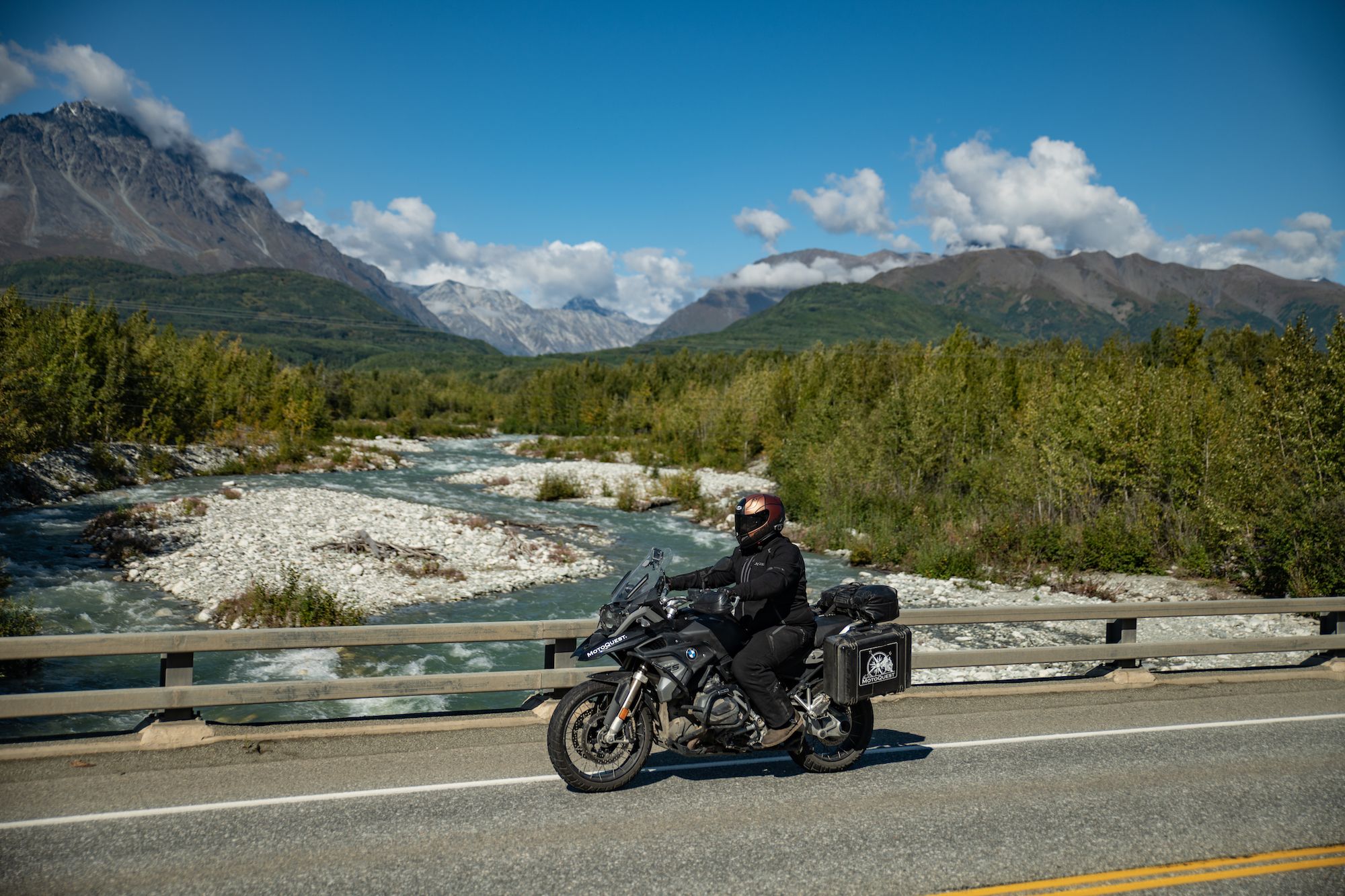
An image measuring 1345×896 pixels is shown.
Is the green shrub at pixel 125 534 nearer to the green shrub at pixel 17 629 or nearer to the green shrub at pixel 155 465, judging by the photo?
the green shrub at pixel 17 629

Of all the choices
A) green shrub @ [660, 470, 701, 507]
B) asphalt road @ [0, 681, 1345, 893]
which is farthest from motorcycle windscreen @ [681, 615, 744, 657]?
green shrub @ [660, 470, 701, 507]

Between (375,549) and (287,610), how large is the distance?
6860 mm

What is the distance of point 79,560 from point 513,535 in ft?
39.8

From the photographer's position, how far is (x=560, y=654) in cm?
789

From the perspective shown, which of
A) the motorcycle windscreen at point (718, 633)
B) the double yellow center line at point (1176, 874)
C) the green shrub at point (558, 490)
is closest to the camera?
the double yellow center line at point (1176, 874)

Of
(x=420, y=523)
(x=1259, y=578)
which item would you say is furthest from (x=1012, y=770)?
(x=420, y=523)

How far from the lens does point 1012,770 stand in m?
7.02

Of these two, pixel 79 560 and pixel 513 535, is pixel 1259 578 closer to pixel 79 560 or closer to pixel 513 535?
pixel 513 535

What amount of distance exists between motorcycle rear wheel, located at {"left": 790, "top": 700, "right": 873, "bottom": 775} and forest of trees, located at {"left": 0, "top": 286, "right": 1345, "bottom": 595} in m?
16.7

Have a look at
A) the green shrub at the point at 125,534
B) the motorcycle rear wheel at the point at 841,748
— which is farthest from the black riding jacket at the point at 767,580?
the green shrub at the point at 125,534

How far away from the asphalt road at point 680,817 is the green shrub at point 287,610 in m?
9.80

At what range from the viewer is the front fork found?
245 inches

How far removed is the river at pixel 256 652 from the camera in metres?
12.2

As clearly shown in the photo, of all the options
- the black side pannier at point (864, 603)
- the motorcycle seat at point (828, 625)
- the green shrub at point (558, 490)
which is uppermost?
the green shrub at point (558, 490)
